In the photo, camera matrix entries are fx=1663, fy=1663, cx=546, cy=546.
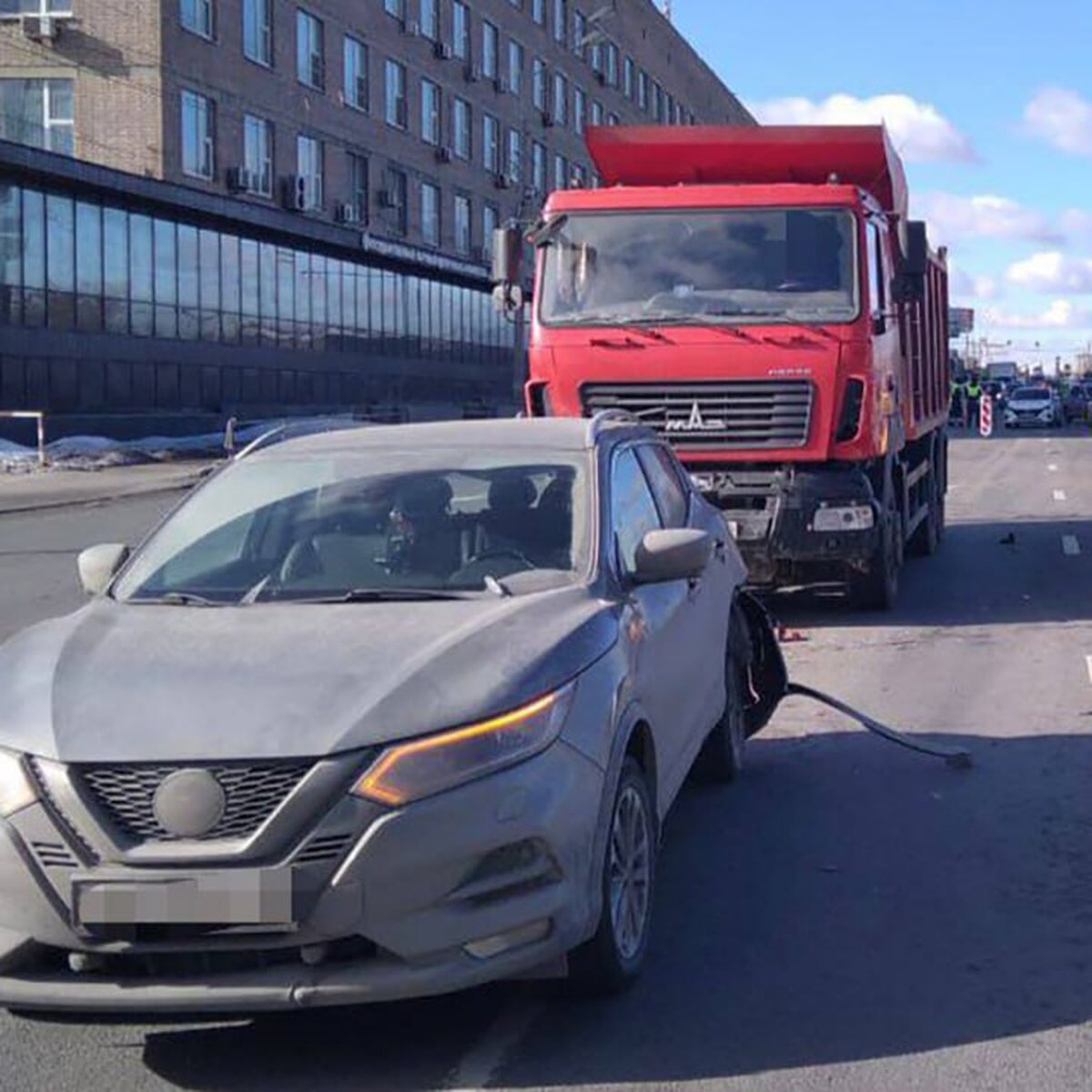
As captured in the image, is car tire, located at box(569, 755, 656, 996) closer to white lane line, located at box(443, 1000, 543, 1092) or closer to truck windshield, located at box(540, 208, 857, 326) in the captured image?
white lane line, located at box(443, 1000, 543, 1092)

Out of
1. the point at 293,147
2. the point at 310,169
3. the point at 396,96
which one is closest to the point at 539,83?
the point at 396,96

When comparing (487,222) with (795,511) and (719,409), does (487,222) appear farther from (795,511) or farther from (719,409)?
(795,511)

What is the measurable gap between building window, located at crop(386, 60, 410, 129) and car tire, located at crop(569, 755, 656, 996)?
4833cm

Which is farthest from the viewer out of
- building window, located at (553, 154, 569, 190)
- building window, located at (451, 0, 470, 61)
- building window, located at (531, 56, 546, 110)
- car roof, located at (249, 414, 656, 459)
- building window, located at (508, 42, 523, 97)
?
building window, located at (553, 154, 569, 190)

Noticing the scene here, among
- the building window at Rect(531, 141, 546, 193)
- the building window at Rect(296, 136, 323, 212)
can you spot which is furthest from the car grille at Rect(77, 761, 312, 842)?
the building window at Rect(531, 141, 546, 193)

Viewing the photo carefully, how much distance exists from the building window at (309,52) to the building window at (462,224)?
10.9 m

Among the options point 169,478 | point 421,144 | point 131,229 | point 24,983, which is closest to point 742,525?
point 24,983

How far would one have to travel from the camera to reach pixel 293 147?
45312mm

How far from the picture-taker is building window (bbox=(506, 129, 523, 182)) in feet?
204

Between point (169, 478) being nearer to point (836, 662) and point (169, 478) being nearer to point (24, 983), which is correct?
point (836, 662)

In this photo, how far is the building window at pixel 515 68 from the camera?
61.8 metres

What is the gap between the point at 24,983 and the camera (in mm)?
4258

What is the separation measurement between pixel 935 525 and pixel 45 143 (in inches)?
1087

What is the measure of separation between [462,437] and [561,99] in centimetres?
6389
